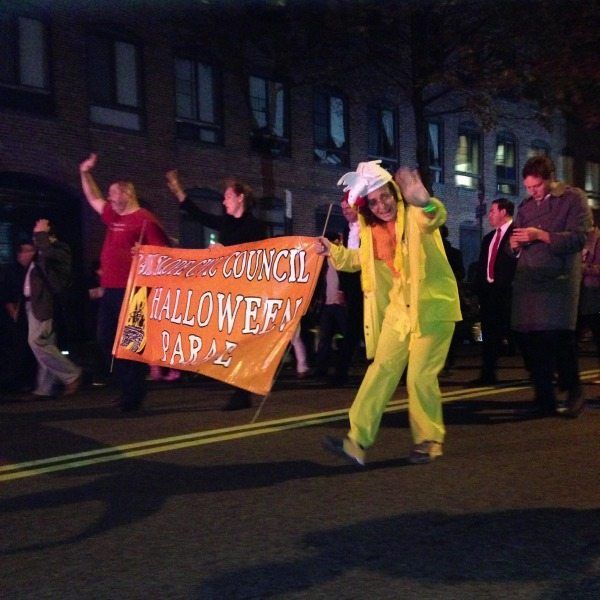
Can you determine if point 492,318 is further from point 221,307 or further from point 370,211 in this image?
point 370,211

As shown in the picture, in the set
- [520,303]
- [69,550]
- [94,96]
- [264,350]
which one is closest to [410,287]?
[264,350]

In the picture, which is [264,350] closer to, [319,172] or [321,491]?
[321,491]

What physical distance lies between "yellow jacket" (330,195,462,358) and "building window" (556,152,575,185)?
2958cm

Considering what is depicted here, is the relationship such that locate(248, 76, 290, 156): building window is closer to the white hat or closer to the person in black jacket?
the person in black jacket

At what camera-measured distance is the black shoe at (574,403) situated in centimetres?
702

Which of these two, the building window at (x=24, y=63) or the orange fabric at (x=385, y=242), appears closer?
the orange fabric at (x=385, y=242)

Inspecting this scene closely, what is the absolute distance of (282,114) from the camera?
2241 cm

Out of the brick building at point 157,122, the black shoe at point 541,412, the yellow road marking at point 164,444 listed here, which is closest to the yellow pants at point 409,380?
the yellow road marking at point 164,444

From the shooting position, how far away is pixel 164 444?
20.1ft

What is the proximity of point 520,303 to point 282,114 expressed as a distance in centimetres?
1613

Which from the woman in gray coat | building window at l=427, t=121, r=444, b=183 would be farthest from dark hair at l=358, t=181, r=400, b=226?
building window at l=427, t=121, r=444, b=183

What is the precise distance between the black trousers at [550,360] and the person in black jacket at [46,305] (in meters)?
4.34

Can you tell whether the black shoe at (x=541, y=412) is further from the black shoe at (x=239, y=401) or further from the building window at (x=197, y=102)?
the building window at (x=197, y=102)

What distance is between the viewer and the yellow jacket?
527 centimetres
